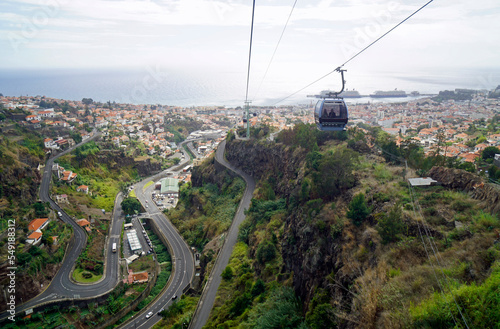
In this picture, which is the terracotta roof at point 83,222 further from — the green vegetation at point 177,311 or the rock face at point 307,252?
the rock face at point 307,252

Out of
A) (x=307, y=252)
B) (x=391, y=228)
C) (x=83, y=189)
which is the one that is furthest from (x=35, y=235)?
(x=391, y=228)

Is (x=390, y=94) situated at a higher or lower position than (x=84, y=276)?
higher

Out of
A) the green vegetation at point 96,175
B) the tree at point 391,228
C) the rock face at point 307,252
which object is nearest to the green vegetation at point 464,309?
the rock face at point 307,252

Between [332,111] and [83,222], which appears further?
[83,222]

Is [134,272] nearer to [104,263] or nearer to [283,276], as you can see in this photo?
[104,263]

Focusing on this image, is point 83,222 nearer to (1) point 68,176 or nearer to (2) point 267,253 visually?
(1) point 68,176

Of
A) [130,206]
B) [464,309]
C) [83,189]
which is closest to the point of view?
[464,309]

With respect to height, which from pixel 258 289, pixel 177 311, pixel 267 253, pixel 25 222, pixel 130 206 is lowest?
pixel 177 311
